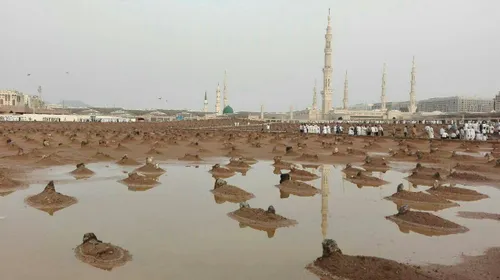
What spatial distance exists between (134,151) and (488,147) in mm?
31486

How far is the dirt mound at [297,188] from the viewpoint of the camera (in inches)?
638

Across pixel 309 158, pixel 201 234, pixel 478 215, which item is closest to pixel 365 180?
pixel 478 215

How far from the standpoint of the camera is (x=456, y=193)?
53.8 feet

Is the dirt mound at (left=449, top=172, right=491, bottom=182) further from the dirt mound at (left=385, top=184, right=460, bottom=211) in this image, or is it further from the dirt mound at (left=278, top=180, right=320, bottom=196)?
the dirt mound at (left=278, top=180, right=320, bottom=196)

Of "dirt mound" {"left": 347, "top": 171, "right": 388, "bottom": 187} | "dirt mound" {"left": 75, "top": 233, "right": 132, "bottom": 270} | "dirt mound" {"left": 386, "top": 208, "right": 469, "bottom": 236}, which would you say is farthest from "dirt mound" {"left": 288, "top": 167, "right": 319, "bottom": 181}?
"dirt mound" {"left": 75, "top": 233, "right": 132, "bottom": 270}

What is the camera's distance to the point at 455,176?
20469 millimetres

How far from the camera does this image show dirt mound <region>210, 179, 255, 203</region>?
48.4 ft

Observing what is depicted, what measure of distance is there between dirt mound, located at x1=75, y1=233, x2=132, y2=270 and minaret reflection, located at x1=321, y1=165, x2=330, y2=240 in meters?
4.92

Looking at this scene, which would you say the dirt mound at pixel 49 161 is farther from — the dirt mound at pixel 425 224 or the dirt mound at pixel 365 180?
the dirt mound at pixel 425 224

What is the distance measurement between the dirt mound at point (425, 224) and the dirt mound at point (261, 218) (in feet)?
10.3

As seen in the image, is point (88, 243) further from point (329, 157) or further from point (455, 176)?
point (329, 157)

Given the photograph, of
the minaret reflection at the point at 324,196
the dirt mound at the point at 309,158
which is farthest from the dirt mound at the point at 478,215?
the dirt mound at the point at 309,158

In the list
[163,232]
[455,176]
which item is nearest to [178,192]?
[163,232]

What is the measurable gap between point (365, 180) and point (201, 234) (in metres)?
11.1
